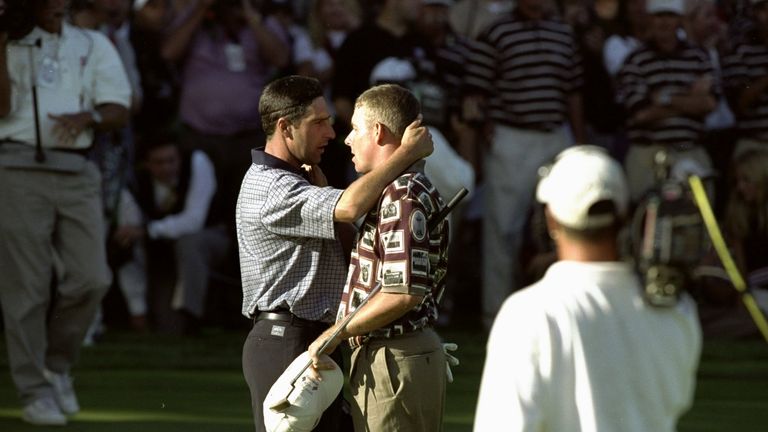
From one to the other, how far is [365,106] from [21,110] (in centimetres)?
395

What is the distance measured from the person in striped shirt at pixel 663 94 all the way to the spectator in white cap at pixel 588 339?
863cm

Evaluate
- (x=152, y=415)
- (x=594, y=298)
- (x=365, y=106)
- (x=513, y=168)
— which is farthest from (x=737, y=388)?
(x=594, y=298)

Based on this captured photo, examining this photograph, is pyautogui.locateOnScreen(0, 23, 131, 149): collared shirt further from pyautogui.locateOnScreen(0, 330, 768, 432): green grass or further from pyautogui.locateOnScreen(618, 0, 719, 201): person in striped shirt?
pyautogui.locateOnScreen(618, 0, 719, 201): person in striped shirt

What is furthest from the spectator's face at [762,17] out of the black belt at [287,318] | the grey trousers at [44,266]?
the black belt at [287,318]

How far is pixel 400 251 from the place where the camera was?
4844mm

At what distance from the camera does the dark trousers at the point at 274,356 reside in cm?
521

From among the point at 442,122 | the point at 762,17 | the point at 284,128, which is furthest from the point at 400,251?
the point at 762,17

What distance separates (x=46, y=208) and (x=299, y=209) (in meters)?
3.89

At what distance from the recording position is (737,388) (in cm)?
991

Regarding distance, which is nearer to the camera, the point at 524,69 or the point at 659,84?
the point at 524,69

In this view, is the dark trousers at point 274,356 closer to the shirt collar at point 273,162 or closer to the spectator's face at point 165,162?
the shirt collar at point 273,162

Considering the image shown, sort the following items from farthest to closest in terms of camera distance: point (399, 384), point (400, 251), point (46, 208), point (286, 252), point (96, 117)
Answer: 1. point (96, 117)
2. point (46, 208)
3. point (286, 252)
4. point (399, 384)
5. point (400, 251)

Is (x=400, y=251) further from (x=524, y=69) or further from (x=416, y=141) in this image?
(x=524, y=69)

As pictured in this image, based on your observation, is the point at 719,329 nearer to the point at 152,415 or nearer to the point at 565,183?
the point at 152,415
